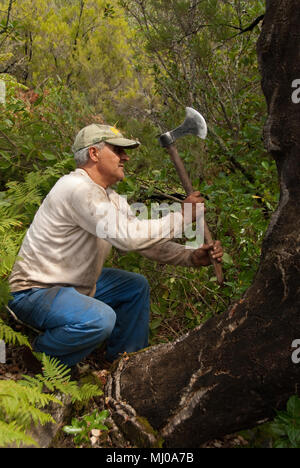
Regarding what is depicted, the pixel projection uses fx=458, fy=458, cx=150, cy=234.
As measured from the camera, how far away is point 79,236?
9.90 feet

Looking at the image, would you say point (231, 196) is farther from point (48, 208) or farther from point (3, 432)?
point (3, 432)

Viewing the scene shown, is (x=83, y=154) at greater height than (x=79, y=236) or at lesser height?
greater

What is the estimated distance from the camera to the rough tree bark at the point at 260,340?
2182 mm

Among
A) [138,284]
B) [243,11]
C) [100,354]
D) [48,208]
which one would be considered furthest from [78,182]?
[243,11]

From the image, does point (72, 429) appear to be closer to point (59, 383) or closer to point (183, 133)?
point (59, 383)

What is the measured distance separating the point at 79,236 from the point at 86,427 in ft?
3.82

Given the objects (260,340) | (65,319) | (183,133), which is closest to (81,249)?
(65,319)

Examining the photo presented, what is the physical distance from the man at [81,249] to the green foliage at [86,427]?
44cm

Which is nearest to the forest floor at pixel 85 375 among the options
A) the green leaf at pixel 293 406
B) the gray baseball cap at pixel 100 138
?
the green leaf at pixel 293 406

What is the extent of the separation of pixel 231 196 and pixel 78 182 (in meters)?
1.64

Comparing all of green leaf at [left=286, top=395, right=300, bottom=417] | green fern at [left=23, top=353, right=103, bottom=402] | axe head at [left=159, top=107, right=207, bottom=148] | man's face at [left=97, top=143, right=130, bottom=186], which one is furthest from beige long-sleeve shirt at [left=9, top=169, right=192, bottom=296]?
green leaf at [left=286, top=395, right=300, bottom=417]

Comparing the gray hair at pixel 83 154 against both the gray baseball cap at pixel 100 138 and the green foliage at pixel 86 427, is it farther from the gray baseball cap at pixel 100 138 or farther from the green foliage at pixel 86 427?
the green foliage at pixel 86 427

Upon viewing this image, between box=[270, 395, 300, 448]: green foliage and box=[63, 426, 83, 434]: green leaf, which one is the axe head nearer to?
box=[270, 395, 300, 448]: green foliage
